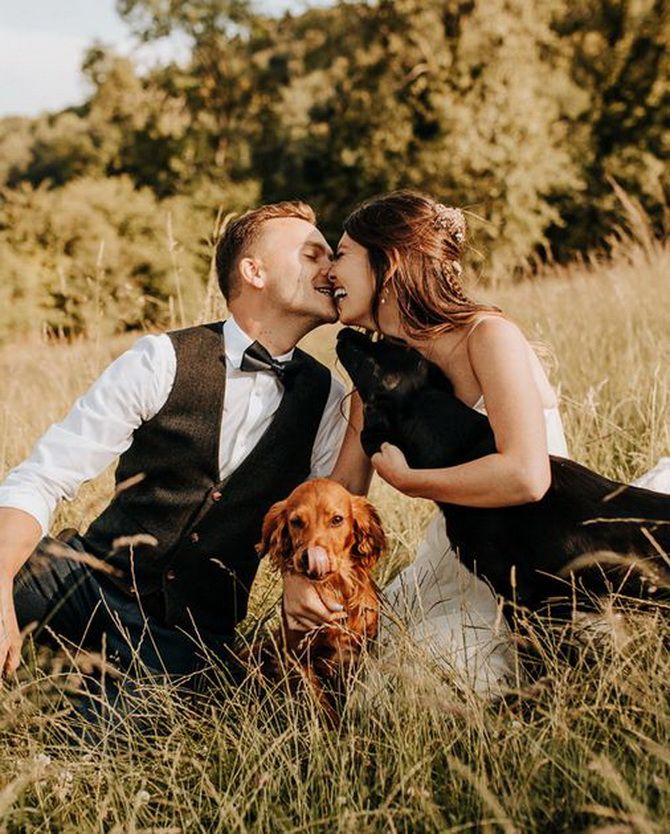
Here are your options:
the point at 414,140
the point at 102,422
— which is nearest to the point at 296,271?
the point at 102,422

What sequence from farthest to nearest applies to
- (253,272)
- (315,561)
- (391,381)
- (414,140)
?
(414,140), (253,272), (391,381), (315,561)

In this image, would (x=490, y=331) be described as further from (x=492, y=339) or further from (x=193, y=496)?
(x=193, y=496)

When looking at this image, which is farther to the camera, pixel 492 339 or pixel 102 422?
pixel 102 422

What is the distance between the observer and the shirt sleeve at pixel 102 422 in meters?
2.53

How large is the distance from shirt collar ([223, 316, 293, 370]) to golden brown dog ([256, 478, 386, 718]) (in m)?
0.67

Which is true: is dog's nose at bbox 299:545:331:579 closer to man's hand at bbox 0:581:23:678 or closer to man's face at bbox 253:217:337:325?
man's hand at bbox 0:581:23:678

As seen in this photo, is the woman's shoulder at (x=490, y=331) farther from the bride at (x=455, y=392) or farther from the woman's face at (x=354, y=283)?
the woman's face at (x=354, y=283)

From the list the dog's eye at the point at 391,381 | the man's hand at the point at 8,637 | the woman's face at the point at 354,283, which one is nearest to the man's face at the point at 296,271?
the woman's face at the point at 354,283

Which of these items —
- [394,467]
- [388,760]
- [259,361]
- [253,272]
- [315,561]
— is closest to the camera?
[388,760]

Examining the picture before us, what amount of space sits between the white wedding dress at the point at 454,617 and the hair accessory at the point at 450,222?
2.02 ft

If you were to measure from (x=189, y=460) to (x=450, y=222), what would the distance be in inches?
47.4

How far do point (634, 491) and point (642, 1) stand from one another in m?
21.5

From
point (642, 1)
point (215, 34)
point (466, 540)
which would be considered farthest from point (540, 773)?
point (215, 34)

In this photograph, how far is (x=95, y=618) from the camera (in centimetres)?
277
